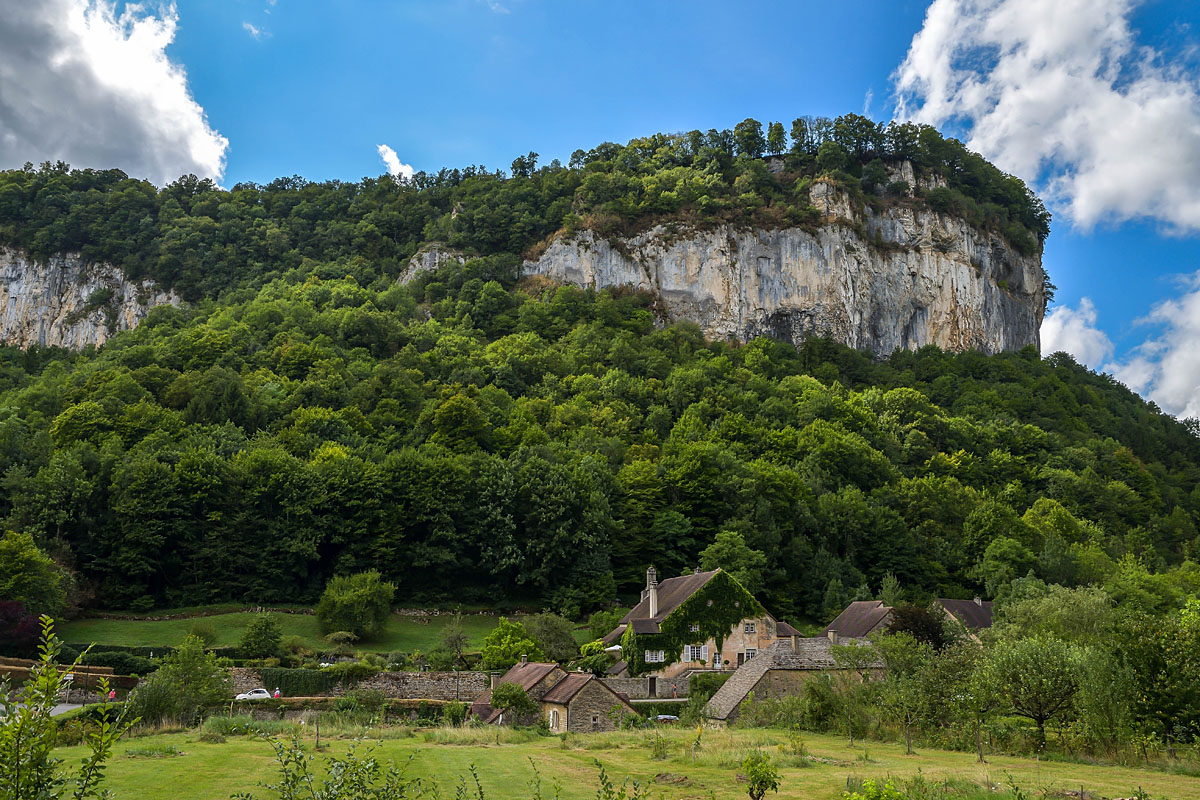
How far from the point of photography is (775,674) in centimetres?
3156

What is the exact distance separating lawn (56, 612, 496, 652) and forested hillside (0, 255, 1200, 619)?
422 cm

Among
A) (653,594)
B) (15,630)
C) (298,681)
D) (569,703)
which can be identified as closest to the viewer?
(569,703)

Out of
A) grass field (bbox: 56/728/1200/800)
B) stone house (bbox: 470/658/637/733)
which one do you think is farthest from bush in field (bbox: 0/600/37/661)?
stone house (bbox: 470/658/637/733)

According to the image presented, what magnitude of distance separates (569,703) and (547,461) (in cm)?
3635

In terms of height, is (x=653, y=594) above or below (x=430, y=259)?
below

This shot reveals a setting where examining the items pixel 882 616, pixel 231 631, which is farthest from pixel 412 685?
pixel 882 616

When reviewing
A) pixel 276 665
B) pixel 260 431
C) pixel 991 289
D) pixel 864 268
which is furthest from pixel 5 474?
pixel 991 289

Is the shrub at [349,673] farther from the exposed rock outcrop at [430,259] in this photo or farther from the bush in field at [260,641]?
the exposed rock outcrop at [430,259]

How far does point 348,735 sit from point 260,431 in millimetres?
48315

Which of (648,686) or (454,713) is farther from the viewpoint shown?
(648,686)

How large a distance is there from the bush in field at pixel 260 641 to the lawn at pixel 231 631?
11.6 ft

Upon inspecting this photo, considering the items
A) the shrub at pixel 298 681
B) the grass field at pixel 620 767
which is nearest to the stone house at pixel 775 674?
the grass field at pixel 620 767

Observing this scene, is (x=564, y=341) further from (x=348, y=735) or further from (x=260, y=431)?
(x=348, y=735)

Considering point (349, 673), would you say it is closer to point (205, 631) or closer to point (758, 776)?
point (205, 631)
